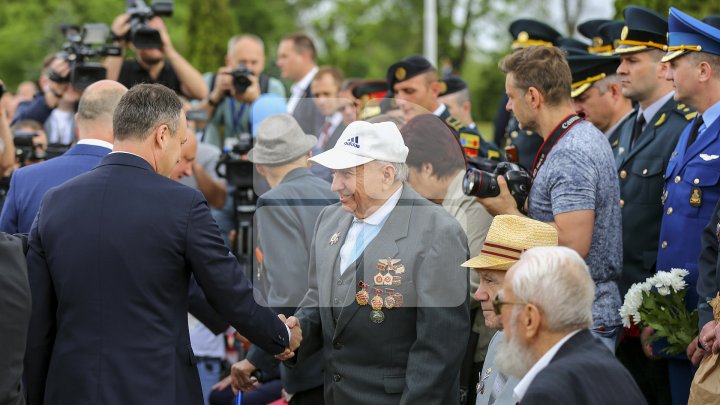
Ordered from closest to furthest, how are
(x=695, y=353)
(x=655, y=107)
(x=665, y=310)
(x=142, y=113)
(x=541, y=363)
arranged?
(x=541, y=363), (x=142, y=113), (x=695, y=353), (x=665, y=310), (x=655, y=107)

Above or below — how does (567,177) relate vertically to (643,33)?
below

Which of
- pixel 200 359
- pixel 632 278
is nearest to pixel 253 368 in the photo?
pixel 200 359

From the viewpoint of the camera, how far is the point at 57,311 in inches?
148

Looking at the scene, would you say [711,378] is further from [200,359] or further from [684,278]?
[200,359]

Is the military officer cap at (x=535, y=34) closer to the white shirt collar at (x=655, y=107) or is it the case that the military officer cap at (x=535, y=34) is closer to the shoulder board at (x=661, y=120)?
the white shirt collar at (x=655, y=107)

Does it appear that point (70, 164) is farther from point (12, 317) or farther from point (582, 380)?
point (582, 380)

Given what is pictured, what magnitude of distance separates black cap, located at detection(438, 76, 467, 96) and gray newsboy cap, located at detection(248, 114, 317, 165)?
10.8 ft

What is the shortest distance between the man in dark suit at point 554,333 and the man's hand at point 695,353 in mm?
1587

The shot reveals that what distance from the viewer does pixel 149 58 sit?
7.01 m

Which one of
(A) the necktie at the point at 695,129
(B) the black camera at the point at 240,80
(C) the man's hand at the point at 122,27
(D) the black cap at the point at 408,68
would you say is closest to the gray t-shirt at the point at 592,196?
(A) the necktie at the point at 695,129

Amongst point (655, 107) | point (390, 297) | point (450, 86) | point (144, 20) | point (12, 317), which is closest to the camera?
point (12, 317)

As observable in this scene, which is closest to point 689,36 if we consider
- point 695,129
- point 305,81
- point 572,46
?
point 695,129

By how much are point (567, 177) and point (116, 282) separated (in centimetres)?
208

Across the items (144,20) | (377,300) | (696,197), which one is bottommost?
(377,300)
